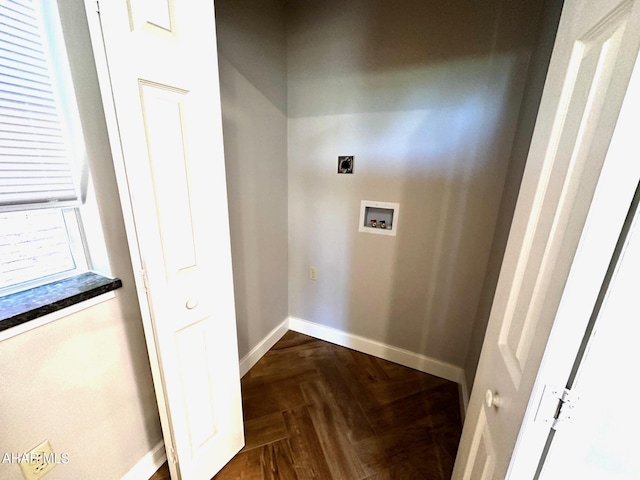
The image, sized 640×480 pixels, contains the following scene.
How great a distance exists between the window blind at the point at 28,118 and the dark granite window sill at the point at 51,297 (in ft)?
0.94

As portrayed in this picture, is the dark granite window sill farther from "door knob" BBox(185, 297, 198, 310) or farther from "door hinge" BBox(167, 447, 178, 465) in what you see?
"door hinge" BBox(167, 447, 178, 465)

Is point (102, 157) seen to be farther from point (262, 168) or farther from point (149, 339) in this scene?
point (262, 168)

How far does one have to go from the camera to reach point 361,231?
191 centimetres

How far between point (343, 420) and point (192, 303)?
4.00 ft

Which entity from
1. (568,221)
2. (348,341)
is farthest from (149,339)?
(348,341)

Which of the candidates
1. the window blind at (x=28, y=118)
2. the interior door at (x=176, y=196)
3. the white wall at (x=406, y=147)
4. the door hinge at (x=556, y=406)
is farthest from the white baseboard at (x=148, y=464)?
the door hinge at (x=556, y=406)

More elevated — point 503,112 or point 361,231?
point 503,112

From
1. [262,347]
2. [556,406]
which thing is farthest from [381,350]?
[556,406]

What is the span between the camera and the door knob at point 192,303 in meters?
0.97

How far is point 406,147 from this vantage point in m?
1.63

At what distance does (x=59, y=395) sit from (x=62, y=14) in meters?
1.27

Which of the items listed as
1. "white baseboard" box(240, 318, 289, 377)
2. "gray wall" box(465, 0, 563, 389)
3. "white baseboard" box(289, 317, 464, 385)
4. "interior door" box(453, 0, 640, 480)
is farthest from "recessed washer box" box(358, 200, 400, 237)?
"white baseboard" box(240, 318, 289, 377)

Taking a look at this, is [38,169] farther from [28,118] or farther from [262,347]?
[262,347]

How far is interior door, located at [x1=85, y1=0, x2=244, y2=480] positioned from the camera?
72cm
